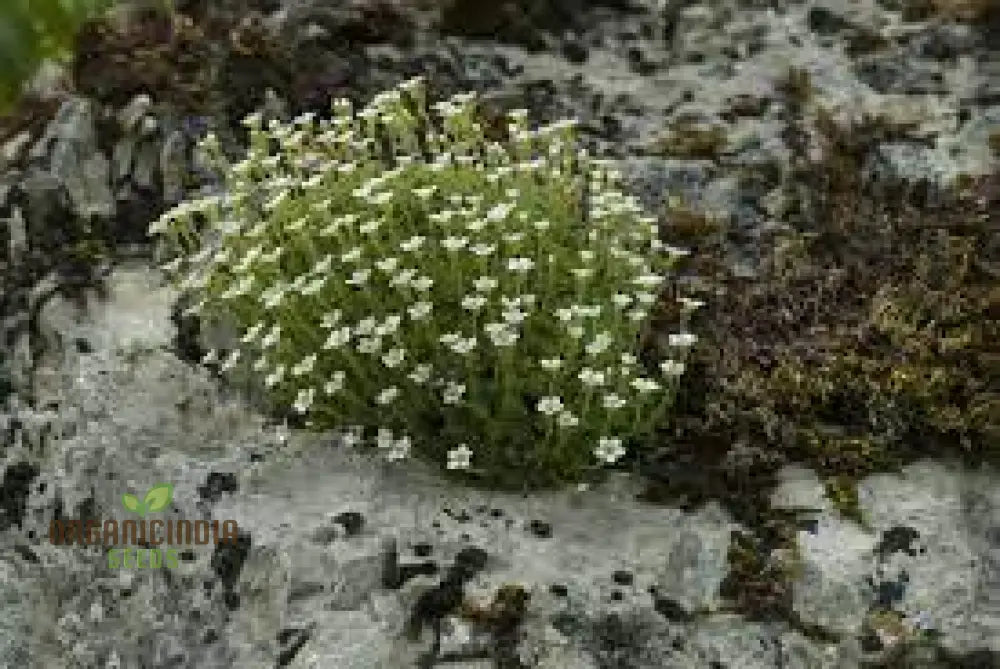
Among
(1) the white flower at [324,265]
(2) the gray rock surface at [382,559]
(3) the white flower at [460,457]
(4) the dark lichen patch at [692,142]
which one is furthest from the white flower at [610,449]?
(4) the dark lichen patch at [692,142]

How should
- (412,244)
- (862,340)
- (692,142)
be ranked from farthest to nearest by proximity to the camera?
(692,142) → (862,340) → (412,244)

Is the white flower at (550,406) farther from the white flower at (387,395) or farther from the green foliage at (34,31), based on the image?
the green foliage at (34,31)

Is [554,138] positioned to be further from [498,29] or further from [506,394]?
[498,29]

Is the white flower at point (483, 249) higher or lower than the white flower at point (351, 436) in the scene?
higher

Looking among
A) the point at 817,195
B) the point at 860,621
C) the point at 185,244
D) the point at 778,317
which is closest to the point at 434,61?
the point at 185,244

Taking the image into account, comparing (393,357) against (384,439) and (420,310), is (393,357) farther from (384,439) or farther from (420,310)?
(384,439)

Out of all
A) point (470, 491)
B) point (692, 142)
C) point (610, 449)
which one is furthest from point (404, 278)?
point (692, 142)

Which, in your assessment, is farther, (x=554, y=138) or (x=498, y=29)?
(x=498, y=29)
